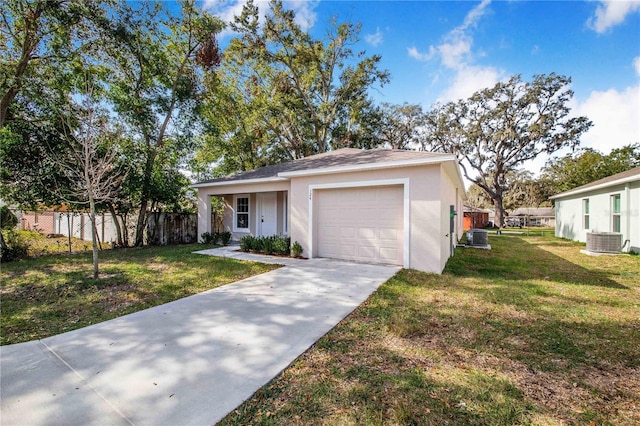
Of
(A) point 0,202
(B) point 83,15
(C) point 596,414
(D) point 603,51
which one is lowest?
(C) point 596,414

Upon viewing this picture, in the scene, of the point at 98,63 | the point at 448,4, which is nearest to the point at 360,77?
the point at 448,4

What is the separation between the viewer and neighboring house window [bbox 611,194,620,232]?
11.3 meters

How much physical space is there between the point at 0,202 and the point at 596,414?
47.1 feet

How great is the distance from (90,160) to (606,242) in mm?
16005

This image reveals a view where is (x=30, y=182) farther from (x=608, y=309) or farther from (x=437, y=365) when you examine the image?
(x=608, y=309)

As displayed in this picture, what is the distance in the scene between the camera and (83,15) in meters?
8.66

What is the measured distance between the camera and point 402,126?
27344 mm

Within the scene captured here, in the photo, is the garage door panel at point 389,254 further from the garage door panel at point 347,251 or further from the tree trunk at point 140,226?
the tree trunk at point 140,226

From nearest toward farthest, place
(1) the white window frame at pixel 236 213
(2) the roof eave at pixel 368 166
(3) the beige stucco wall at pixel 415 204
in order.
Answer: (2) the roof eave at pixel 368 166, (3) the beige stucco wall at pixel 415 204, (1) the white window frame at pixel 236 213

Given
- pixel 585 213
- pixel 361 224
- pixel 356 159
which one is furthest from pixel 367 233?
pixel 585 213

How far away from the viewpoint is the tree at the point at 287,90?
17.8m

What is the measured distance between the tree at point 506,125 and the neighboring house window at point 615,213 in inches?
595

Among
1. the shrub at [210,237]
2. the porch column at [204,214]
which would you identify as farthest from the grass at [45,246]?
the shrub at [210,237]

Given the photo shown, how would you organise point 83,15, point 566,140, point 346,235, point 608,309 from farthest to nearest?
point 566,140 < point 83,15 < point 346,235 < point 608,309
